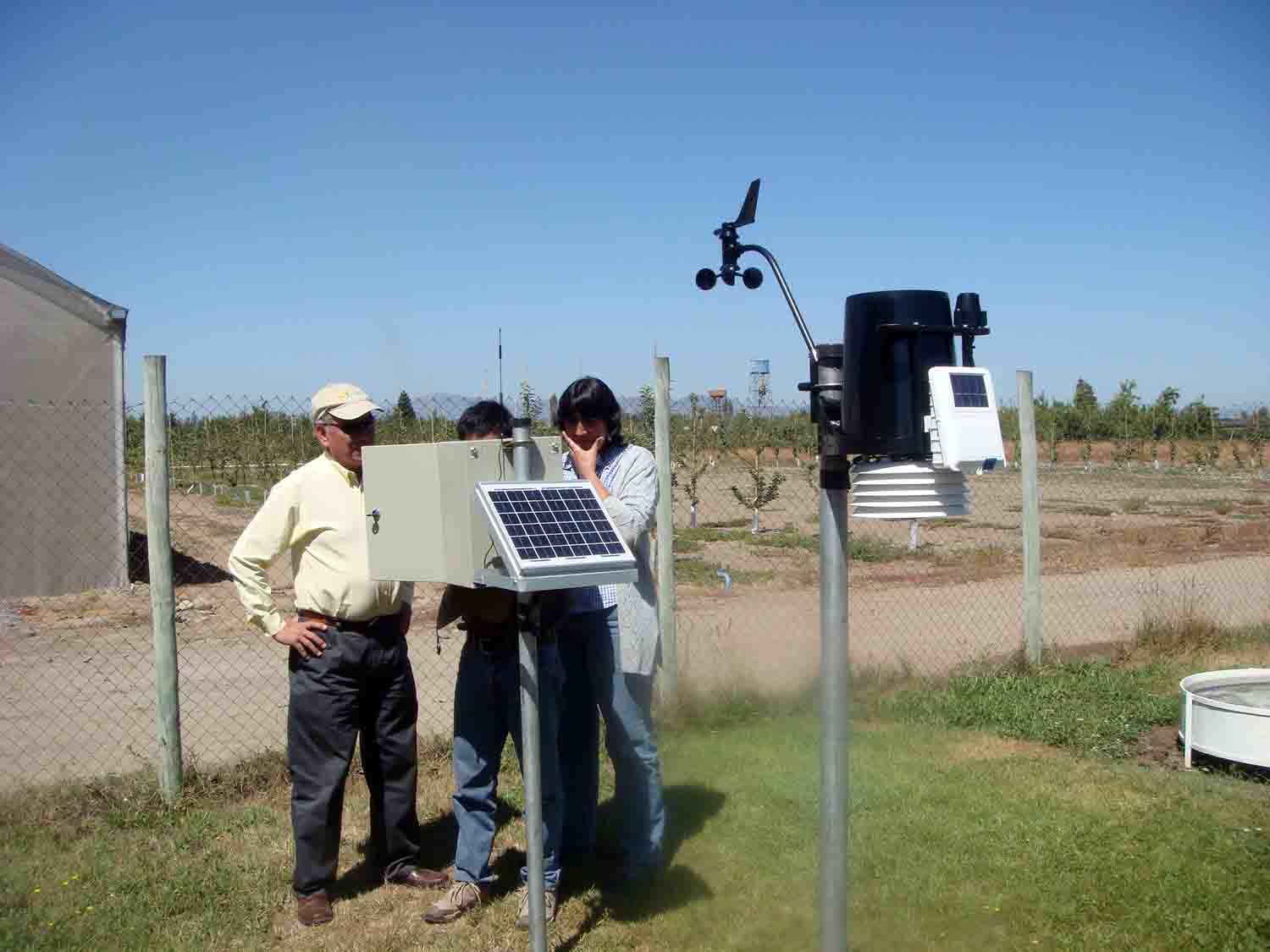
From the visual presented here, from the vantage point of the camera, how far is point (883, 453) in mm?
2432

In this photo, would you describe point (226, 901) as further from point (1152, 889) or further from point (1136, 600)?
point (1136, 600)

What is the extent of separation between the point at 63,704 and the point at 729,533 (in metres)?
13.1

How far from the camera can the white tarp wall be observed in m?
11.9

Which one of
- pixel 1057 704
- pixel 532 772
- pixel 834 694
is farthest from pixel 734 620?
pixel 834 694

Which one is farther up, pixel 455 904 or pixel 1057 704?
pixel 1057 704

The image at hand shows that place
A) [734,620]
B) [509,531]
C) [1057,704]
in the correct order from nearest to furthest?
[509,531] < [1057,704] < [734,620]

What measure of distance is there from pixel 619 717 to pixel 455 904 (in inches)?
34.7

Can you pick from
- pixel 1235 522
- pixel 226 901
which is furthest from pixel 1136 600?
pixel 1235 522

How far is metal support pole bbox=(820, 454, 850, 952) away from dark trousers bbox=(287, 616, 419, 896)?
196 cm

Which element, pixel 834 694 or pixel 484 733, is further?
pixel 484 733

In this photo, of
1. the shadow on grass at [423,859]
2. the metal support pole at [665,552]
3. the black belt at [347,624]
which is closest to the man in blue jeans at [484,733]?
the black belt at [347,624]

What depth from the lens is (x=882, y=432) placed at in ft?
7.93

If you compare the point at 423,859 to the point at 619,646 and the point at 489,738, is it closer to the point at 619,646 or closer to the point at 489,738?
the point at 489,738

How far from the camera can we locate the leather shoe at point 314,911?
3855mm
